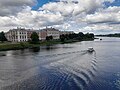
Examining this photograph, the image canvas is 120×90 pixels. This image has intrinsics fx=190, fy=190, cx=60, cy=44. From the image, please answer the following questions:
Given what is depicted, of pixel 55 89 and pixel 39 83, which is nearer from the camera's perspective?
pixel 55 89

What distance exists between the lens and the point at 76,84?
18562mm

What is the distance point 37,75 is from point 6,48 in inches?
1687

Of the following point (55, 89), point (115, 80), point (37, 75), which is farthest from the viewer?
point (37, 75)

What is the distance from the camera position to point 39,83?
19359 mm

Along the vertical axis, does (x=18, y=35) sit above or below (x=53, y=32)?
below

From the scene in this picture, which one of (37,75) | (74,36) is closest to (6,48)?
(37,75)

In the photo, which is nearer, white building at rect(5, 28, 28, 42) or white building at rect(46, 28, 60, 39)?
white building at rect(5, 28, 28, 42)

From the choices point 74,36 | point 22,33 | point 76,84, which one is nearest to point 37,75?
point 76,84

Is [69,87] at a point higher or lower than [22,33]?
lower

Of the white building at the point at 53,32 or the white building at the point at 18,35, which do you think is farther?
the white building at the point at 53,32

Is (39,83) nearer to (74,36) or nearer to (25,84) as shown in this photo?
(25,84)

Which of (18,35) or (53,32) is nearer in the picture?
(18,35)

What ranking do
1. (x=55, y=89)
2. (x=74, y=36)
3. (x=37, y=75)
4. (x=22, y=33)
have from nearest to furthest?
(x=55, y=89) → (x=37, y=75) → (x=22, y=33) → (x=74, y=36)

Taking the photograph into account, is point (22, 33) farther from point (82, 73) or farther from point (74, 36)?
point (82, 73)
